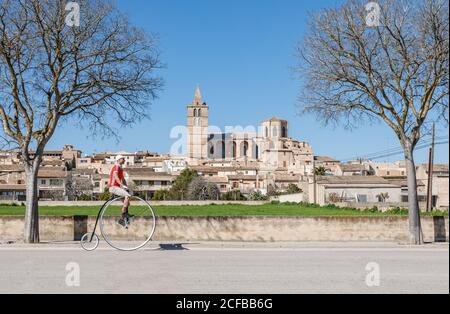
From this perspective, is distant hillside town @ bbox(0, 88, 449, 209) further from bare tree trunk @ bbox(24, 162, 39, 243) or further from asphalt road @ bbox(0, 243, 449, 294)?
asphalt road @ bbox(0, 243, 449, 294)

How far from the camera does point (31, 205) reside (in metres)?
18.1

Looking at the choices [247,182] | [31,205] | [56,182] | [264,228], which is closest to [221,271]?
[31,205]

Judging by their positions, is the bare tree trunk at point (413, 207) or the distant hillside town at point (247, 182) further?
the distant hillside town at point (247, 182)

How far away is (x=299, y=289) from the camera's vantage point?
357 inches

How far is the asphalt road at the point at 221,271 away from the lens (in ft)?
30.1

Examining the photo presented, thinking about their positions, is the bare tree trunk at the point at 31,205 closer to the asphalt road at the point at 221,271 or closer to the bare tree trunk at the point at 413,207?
the asphalt road at the point at 221,271

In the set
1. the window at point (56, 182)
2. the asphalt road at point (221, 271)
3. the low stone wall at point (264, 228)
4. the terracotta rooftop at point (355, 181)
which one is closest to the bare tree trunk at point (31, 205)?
the low stone wall at point (264, 228)

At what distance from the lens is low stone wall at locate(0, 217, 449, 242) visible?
20.2 metres

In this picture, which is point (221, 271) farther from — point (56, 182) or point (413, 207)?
point (56, 182)

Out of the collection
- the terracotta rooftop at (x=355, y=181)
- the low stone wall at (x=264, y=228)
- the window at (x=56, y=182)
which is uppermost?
the window at (x=56, y=182)

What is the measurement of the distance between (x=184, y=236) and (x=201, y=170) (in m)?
152

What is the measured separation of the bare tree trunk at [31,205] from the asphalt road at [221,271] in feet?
8.00

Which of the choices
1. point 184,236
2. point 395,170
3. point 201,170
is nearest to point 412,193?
point 184,236
